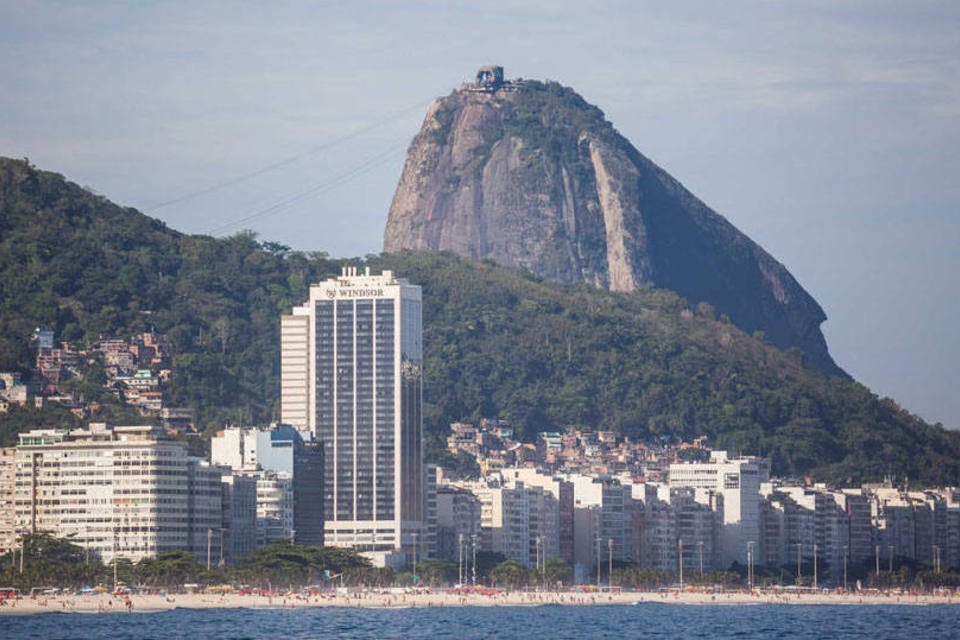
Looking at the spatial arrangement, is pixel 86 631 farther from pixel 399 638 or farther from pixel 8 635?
pixel 399 638

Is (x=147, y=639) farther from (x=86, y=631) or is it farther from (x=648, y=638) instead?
(x=648, y=638)

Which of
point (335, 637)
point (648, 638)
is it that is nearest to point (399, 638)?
point (335, 637)

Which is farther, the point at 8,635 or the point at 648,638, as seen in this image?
the point at 648,638

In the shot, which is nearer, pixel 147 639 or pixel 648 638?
pixel 147 639

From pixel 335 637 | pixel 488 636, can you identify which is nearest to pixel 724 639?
pixel 488 636

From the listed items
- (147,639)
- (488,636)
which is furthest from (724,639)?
(147,639)

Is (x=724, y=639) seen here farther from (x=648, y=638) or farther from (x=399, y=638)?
(x=399, y=638)

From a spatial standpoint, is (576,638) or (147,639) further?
(576,638)
